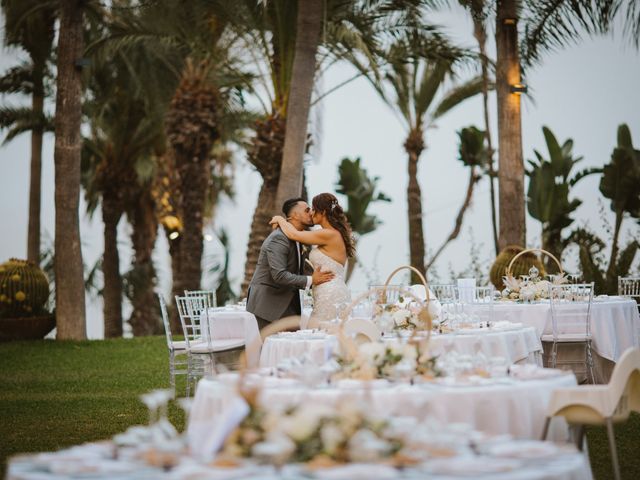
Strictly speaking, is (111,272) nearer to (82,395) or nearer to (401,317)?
(82,395)

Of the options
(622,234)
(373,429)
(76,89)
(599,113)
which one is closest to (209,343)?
(373,429)

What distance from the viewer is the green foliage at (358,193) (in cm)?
2222

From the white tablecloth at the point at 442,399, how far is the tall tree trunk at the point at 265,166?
1069 cm

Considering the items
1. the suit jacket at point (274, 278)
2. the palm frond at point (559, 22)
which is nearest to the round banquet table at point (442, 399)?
the suit jacket at point (274, 278)

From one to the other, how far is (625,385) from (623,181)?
47.5ft

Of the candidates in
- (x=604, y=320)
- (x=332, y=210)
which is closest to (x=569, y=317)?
(x=604, y=320)

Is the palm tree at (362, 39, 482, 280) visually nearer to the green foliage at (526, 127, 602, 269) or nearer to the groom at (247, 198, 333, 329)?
the green foliage at (526, 127, 602, 269)

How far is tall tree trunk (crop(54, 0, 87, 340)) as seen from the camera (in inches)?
695

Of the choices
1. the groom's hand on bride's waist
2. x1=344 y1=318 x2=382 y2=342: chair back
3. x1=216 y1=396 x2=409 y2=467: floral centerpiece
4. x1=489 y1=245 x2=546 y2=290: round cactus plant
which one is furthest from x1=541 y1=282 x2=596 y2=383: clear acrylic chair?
x1=216 y1=396 x2=409 y2=467: floral centerpiece

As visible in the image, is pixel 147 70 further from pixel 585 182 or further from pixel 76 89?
pixel 585 182

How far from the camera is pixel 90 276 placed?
2730 cm

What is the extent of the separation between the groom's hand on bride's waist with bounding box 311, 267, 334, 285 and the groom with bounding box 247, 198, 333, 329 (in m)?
0.02

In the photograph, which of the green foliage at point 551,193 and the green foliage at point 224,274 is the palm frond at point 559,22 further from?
the green foliage at point 224,274

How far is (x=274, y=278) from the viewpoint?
915 cm
